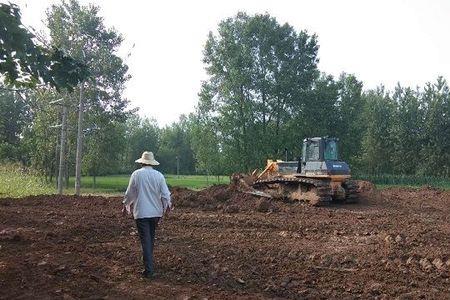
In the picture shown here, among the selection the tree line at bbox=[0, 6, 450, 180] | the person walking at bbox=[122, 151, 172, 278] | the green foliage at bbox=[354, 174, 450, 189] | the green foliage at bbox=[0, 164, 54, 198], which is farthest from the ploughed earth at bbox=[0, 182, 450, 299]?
the green foliage at bbox=[354, 174, 450, 189]

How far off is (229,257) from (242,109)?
101 feet

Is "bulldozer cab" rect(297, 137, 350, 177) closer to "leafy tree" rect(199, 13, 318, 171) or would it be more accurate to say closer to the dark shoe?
the dark shoe

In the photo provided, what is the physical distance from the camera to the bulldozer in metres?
17.9

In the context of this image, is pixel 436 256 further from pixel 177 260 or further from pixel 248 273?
pixel 177 260

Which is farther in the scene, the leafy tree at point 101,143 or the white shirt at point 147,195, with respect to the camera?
the leafy tree at point 101,143

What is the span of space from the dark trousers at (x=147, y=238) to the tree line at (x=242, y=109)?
2295cm

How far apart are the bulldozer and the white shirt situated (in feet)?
36.5

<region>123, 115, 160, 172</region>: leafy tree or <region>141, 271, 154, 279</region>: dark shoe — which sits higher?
<region>123, 115, 160, 172</region>: leafy tree

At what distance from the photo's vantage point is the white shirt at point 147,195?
23.4 feet

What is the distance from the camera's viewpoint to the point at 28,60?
6.07 meters

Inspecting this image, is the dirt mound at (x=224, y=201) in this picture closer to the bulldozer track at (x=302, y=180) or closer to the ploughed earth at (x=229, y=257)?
the bulldozer track at (x=302, y=180)

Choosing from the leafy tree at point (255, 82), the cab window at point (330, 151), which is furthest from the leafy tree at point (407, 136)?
the cab window at point (330, 151)

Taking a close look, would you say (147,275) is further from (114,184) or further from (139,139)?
(139,139)

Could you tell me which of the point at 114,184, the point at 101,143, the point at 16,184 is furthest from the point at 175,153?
the point at 16,184
